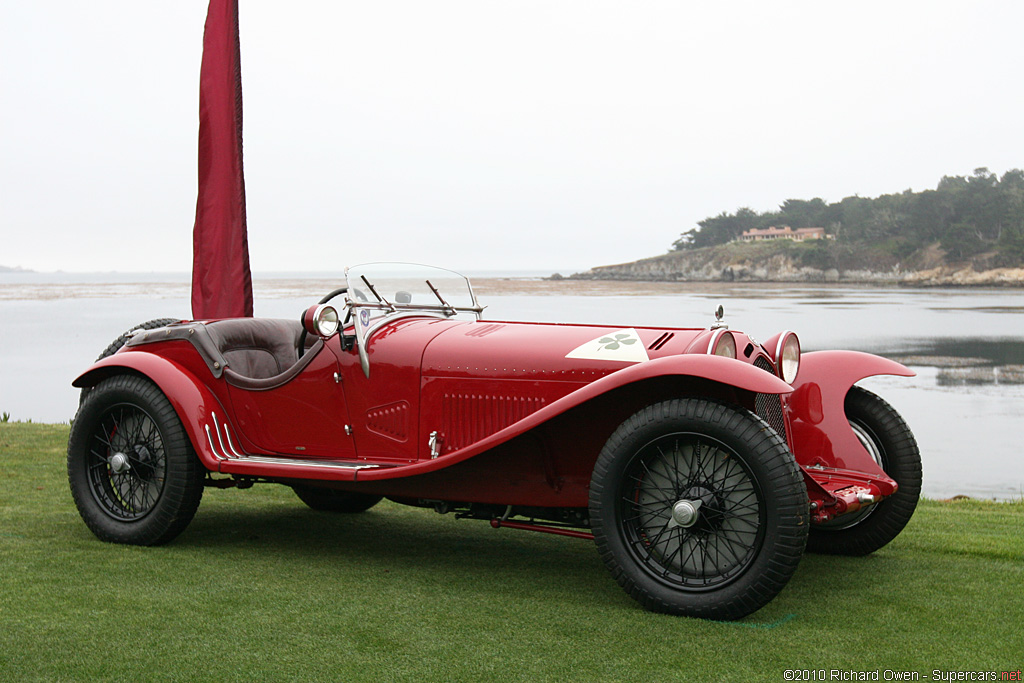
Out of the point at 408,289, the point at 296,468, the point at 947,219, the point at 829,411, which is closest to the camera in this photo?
the point at 296,468

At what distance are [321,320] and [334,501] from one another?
167 cm

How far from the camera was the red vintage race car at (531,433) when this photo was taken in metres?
3.55

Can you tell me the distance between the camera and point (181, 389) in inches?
189

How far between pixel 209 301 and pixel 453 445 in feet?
16.3

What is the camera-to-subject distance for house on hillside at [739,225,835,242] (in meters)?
73.0

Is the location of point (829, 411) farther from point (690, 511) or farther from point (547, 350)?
point (547, 350)

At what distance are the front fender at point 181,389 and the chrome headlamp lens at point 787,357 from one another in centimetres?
297

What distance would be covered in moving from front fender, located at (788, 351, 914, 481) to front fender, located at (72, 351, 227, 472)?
3.10 meters

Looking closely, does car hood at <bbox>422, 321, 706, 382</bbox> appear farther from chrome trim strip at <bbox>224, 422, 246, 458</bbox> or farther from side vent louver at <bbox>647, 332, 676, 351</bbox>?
chrome trim strip at <bbox>224, 422, 246, 458</bbox>

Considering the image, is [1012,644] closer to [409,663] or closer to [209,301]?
[409,663]

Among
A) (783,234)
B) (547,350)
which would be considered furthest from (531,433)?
(783,234)

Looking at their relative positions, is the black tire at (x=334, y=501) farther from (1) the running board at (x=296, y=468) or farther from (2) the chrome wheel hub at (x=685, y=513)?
(2) the chrome wheel hub at (x=685, y=513)

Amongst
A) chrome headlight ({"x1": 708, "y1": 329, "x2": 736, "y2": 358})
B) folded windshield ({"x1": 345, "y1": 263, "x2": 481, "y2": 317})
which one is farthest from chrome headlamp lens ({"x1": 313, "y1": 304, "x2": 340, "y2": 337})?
chrome headlight ({"x1": 708, "y1": 329, "x2": 736, "y2": 358})

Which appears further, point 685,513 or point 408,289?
point 408,289
